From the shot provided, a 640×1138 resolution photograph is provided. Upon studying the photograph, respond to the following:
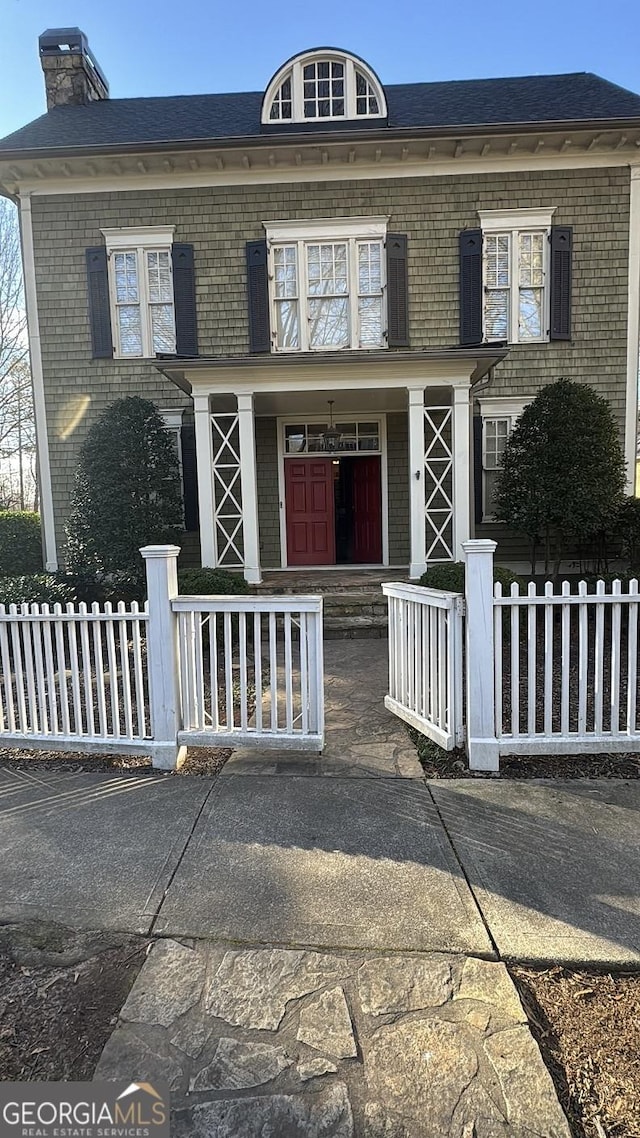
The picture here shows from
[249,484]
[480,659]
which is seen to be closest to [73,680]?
[480,659]

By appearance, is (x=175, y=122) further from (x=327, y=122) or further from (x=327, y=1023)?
(x=327, y=1023)

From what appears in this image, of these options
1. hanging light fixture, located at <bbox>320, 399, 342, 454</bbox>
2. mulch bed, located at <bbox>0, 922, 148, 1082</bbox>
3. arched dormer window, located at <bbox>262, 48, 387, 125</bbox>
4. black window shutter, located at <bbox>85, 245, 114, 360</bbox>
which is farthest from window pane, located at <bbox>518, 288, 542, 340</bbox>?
mulch bed, located at <bbox>0, 922, 148, 1082</bbox>

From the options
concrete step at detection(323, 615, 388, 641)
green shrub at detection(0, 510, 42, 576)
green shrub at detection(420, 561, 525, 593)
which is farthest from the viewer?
green shrub at detection(0, 510, 42, 576)

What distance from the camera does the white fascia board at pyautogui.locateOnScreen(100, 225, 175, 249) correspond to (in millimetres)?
9820

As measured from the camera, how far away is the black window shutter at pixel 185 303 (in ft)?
32.4

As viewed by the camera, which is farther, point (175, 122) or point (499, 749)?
point (175, 122)

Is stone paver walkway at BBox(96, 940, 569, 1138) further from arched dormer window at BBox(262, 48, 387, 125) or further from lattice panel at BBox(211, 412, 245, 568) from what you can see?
arched dormer window at BBox(262, 48, 387, 125)

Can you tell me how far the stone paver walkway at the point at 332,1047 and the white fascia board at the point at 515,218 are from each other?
10.3 meters

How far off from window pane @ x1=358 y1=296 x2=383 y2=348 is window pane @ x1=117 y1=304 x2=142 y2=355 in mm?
3608

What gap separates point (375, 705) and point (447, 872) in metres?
2.36

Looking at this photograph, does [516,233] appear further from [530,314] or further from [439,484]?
[439,484]

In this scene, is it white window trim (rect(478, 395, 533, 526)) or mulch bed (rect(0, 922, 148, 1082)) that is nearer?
mulch bed (rect(0, 922, 148, 1082))

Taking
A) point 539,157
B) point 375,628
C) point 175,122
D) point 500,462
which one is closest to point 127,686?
point 375,628

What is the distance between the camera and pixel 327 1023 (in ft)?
6.02
